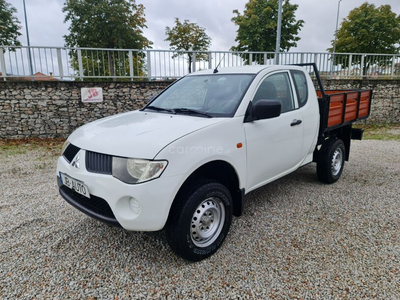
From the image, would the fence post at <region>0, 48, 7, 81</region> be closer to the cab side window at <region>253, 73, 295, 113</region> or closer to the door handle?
the cab side window at <region>253, 73, 295, 113</region>

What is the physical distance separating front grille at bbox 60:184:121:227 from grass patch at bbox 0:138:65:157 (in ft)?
18.2

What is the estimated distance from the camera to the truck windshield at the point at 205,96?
3039 mm

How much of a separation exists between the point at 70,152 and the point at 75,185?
0.40 m

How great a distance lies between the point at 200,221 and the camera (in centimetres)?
270

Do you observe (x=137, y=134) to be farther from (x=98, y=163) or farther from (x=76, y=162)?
(x=76, y=162)

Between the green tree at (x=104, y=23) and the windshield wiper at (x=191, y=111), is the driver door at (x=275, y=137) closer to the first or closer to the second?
the windshield wiper at (x=191, y=111)

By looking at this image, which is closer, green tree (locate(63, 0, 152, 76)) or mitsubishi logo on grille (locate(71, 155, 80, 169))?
mitsubishi logo on grille (locate(71, 155, 80, 169))

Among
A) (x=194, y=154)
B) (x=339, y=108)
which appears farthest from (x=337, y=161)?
(x=194, y=154)

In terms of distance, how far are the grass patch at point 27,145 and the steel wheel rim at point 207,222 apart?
634cm

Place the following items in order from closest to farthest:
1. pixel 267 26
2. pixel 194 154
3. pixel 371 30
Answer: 1. pixel 194 154
2. pixel 267 26
3. pixel 371 30

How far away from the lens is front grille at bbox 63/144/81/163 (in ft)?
9.00

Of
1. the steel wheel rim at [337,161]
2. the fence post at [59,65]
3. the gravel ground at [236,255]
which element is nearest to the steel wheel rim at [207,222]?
the gravel ground at [236,255]

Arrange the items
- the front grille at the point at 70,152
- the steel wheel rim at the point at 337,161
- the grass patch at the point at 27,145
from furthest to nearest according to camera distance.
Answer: the grass patch at the point at 27,145 → the steel wheel rim at the point at 337,161 → the front grille at the point at 70,152

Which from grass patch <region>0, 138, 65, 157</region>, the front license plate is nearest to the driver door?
the front license plate
